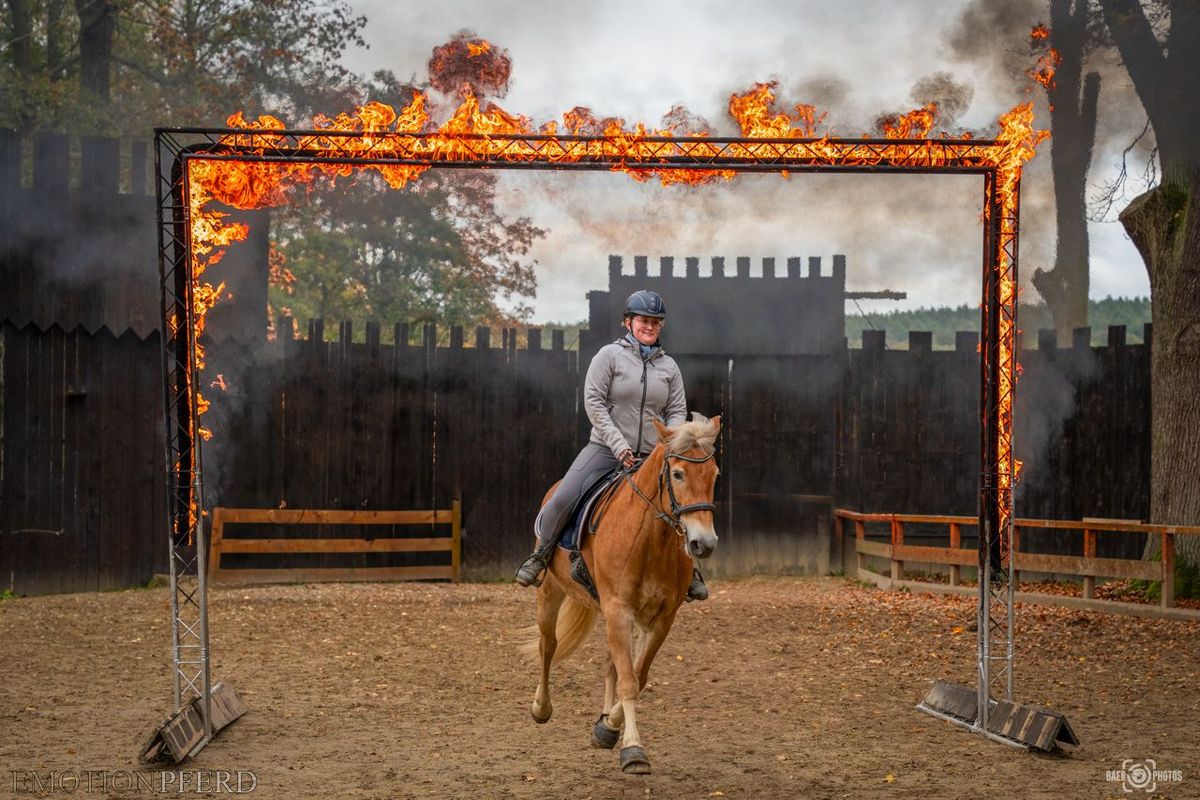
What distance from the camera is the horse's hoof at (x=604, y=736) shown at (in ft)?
26.7

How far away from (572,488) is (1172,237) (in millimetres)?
9958

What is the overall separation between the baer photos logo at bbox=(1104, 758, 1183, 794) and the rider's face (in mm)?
3994

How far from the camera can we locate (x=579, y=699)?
1051 cm

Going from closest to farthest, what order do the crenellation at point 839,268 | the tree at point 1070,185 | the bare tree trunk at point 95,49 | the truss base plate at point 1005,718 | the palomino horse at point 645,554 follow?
1. the palomino horse at point 645,554
2. the truss base plate at point 1005,718
3. the crenellation at point 839,268
4. the tree at point 1070,185
5. the bare tree trunk at point 95,49

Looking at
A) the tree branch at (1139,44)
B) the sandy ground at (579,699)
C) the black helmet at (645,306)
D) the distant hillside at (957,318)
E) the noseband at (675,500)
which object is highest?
the tree branch at (1139,44)

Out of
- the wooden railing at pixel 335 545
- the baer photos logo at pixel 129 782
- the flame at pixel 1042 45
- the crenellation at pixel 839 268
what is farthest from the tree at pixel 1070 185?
the baer photos logo at pixel 129 782

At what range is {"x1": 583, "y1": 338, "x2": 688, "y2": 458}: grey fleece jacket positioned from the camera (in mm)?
8680

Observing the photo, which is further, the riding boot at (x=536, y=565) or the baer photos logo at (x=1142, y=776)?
the riding boot at (x=536, y=565)

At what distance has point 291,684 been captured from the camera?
11125 mm

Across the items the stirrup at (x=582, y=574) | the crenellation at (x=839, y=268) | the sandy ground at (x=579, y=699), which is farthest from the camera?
the crenellation at (x=839, y=268)

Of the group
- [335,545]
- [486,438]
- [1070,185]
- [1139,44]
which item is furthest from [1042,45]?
[335,545]

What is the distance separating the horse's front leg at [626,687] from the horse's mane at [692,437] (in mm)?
1171

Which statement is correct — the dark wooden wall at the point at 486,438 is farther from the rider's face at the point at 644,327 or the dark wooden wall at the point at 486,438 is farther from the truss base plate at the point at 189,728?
the rider's face at the point at 644,327

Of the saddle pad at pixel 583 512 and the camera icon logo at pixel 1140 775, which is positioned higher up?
the saddle pad at pixel 583 512
